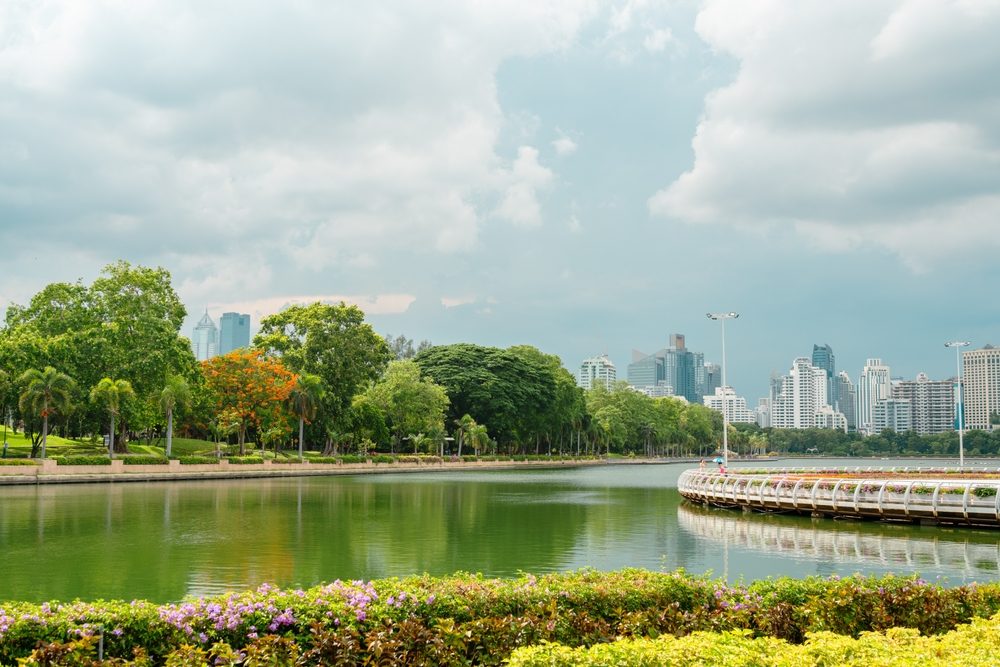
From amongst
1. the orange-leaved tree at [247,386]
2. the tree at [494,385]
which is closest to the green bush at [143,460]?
the orange-leaved tree at [247,386]

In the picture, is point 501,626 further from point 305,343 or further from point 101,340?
point 305,343

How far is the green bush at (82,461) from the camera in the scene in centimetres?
5565

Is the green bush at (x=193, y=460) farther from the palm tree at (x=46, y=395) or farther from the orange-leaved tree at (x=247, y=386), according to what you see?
the orange-leaved tree at (x=247, y=386)

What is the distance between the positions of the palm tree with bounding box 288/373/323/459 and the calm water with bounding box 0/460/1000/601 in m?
31.3

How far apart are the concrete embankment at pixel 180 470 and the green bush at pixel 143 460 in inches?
20.2

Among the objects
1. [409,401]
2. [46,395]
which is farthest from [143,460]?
[409,401]

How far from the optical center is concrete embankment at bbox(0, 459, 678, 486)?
52156mm

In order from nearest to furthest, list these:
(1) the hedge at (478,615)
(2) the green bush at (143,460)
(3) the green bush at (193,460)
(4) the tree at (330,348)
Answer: (1) the hedge at (478,615) → (2) the green bush at (143,460) → (3) the green bush at (193,460) → (4) the tree at (330,348)

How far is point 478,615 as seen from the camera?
403 inches

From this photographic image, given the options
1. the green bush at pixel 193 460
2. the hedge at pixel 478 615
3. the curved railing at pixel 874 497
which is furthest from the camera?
the green bush at pixel 193 460

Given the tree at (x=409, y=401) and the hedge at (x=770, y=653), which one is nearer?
the hedge at (x=770, y=653)

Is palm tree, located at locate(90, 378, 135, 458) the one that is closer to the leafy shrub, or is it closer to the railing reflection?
the leafy shrub

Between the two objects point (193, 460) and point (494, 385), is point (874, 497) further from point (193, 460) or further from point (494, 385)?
point (494, 385)

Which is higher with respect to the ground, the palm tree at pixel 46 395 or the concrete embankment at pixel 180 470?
the palm tree at pixel 46 395
